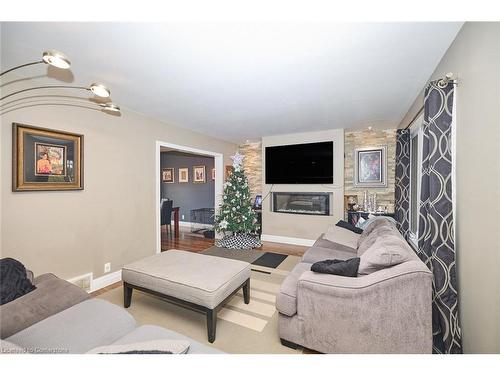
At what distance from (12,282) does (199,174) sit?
17.8ft

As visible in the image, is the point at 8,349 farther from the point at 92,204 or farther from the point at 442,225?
the point at 442,225

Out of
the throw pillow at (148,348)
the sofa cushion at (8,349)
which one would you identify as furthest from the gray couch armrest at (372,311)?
the sofa cushion at (8,349)

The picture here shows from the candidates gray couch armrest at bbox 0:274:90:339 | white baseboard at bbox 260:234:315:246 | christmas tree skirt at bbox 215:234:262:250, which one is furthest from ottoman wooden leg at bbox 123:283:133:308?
white baseboard at bbox 260:234:315:246

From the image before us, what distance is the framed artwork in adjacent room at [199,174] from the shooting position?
674cm

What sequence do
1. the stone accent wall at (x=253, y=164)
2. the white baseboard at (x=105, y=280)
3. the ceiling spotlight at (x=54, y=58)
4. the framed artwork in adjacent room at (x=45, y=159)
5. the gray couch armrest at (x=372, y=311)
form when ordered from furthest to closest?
1. the stone accent wall at (x=253, y=164)
2. the white baseboard at (x=105, y=280)
3. the framed artwork in adjacent room at (x=45, y=159)
4. the gray couch armrest at (x=372, y=311)
5. the ceiling spotlight at (x=54, y=58)

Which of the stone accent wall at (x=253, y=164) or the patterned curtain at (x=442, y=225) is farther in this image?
the stone accent wall at (x=253, y=164)

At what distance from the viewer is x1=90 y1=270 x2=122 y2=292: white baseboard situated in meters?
2.71

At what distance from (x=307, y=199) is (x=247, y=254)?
74.4 inches

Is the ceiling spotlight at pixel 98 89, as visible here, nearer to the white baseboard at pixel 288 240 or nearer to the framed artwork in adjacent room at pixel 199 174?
the white baseboard at pixel 288 240

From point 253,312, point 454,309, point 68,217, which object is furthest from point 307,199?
point 68,217

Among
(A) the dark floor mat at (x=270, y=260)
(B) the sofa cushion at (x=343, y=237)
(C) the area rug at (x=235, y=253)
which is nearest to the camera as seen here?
(B) the sofa cushion at (x=343, y=237)

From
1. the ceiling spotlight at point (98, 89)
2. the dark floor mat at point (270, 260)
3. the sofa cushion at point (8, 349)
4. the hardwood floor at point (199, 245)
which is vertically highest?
the ceiling spotlight at point (98, 89)

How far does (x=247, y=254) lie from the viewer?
406cm

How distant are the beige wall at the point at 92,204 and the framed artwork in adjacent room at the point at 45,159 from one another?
60 millimetres
